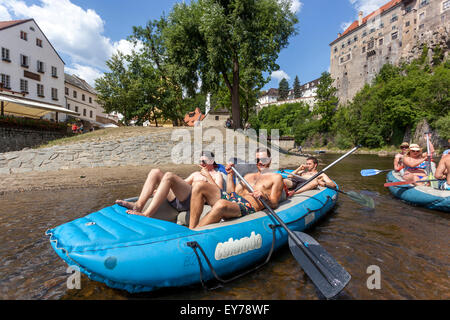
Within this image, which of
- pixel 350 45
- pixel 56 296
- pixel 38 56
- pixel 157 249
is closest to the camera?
pixel 157 249

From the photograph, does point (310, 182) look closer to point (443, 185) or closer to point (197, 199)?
point (443, 185)

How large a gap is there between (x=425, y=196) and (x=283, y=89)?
10441cm

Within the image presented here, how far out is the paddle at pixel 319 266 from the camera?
2.72 meters

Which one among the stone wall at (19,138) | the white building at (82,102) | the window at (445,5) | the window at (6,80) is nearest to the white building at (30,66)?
the window at (6,80)

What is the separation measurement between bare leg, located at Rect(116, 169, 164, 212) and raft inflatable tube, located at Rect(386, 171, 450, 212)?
6476 millimetres

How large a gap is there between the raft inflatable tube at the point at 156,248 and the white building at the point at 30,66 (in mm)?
→ 21504

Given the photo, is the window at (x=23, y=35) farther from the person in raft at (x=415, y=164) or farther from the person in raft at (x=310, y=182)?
the person in raft at (x=415, y=164)

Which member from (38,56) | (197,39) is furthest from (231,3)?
(38,56)

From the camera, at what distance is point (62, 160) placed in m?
11.4

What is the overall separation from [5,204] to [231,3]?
18.0m

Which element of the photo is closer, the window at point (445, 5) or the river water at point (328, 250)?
the river water at point (328, 250)

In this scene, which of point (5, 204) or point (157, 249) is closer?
point (157, 249)

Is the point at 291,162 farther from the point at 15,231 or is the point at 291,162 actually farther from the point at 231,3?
the point at 15,231

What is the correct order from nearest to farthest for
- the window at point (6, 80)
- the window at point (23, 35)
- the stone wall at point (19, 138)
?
1. the stone wall at point (19, 138)
2. the window at point (6, 80)
3. the window at point (23, 35)
